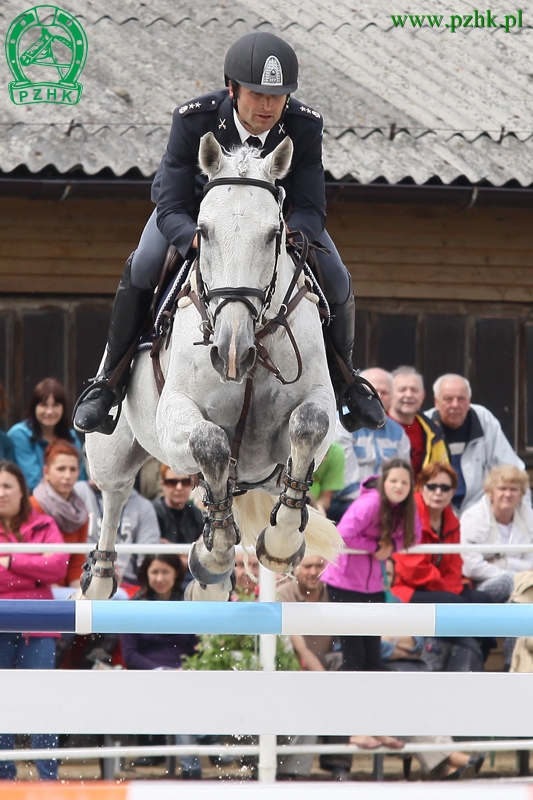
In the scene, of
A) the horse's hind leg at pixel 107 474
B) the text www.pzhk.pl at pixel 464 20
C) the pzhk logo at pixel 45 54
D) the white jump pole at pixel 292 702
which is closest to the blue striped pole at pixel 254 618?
the white jump pole at pixel 292 702

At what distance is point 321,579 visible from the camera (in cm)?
698

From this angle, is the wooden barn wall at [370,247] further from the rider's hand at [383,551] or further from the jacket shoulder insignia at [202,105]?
the jacket shoulder insignia at [202,105]

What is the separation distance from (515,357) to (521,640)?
340cm

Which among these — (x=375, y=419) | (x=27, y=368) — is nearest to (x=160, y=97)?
(x=27, y=368)

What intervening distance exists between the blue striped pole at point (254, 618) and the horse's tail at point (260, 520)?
1.47 metres

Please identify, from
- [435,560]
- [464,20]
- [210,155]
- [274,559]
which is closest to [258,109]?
[210,155]

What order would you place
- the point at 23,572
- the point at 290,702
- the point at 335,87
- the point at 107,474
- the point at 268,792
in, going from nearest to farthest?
the point at 268,792 → the point at 290,702 → the point at 107,474 → the point at 23,572 → the point at 335,87

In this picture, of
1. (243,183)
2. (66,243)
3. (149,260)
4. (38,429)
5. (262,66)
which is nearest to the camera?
(243,183)

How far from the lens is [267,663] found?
604 centimetres

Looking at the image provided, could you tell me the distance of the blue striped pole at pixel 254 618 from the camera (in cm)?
394

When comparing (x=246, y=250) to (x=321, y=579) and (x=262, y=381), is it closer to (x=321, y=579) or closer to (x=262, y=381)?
(x=262, y=381)

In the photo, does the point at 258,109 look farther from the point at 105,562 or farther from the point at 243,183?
the point at 105,562

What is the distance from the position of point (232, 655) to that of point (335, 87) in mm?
5305

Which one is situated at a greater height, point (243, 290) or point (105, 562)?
point (243, 290)
